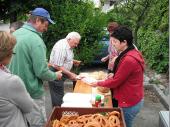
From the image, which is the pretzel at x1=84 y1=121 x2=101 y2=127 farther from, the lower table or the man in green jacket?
the lower table

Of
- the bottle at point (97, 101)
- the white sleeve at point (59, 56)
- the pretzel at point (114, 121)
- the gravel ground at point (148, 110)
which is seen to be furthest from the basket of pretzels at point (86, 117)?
the gravel ground at point (148, 110)

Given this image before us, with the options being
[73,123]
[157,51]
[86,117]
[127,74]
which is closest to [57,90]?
[127,74]

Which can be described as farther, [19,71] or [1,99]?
[19,71]

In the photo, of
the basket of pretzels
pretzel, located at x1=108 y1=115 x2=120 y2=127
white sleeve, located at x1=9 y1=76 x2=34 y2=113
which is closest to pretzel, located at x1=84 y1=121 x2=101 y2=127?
the basket of pretzels

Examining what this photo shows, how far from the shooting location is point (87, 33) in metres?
11.0

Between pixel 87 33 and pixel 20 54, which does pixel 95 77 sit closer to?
pixel 20 54

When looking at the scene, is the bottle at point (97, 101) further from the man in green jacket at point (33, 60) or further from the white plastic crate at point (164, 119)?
the white plastic crate at point (164, 119)

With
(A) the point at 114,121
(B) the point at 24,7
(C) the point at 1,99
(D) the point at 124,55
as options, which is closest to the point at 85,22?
(B) the point at 24,7

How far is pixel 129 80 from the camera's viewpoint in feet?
15.4

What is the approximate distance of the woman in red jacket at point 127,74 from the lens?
458 cm

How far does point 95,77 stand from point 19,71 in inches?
75.2

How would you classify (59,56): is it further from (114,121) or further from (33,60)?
(114,121)

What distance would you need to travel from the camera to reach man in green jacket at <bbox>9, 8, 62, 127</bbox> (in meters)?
4.55

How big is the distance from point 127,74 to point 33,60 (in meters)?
1.11
